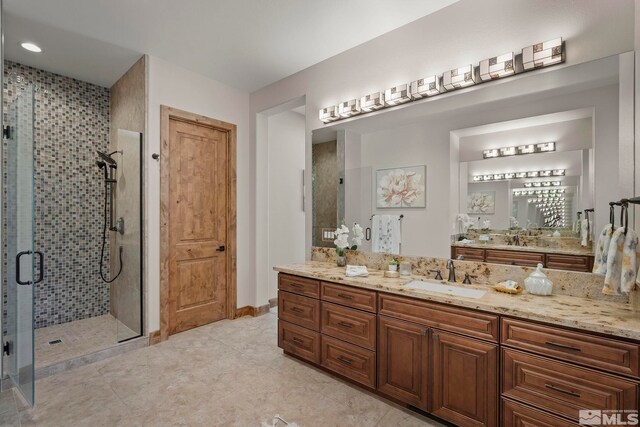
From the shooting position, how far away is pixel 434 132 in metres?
2.49

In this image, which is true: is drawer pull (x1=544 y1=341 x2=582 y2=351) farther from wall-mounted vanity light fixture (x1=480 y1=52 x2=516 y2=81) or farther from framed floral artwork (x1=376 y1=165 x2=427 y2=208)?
wall-mounted vanity light fixture (x1=480 y1=52 x2=516 y2=81)

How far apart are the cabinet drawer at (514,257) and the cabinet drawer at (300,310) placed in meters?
1.39

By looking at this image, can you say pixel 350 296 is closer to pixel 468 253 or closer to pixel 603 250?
pixel 468 253

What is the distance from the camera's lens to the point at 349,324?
7.82 ft

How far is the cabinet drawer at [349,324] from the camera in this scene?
226 centimetres

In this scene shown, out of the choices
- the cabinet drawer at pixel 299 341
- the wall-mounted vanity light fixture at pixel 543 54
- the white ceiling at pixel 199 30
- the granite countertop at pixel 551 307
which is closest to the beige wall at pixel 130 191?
the white ceiling at pixel 199 30

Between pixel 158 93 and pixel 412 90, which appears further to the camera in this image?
pixel 158 93

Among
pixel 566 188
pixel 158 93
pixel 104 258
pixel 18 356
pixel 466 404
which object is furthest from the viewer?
pixel 104 258

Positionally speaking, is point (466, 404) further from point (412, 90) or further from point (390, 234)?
point (412, 90)

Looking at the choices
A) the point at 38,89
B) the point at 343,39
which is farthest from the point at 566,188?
the point at 38,89

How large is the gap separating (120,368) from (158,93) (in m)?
2.68

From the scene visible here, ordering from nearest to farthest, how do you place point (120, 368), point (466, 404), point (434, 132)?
point (466, 404), point (434, 132), point (120, 368)

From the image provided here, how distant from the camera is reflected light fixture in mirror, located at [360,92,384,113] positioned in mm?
2736

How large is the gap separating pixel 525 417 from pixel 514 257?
3.21 feet
